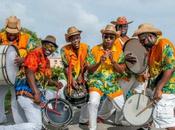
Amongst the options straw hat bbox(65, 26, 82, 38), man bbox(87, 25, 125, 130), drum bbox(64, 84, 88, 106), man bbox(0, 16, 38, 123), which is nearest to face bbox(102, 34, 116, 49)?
man bbox(87, 25, 125, 130)

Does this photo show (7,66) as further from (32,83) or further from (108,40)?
(108,40)

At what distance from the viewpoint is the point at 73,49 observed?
27.2 ft

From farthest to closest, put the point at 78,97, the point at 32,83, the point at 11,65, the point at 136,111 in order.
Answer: the point at 78,97
the point at 11,65
the point at 136,111
the point at 32,83

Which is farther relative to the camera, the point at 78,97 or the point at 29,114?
the point at 78,97

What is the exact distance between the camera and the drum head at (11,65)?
23.8ft

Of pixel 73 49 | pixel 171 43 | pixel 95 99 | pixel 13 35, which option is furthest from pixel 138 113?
pixel 13 35

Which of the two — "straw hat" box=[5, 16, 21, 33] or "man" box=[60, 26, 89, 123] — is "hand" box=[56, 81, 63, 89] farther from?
"straw hat" box=[5, 16, 21, 33]

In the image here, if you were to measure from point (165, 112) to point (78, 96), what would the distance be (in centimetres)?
213

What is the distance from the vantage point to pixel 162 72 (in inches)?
248

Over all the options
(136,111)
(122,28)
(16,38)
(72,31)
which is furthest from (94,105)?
(122,28)

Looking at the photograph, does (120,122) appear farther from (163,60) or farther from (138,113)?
(163,60)

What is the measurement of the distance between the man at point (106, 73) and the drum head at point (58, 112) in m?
0.36

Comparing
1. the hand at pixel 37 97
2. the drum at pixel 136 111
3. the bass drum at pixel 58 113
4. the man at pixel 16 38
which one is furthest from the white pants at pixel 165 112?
the man at pixel 16 38

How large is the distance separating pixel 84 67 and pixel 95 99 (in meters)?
0.80
